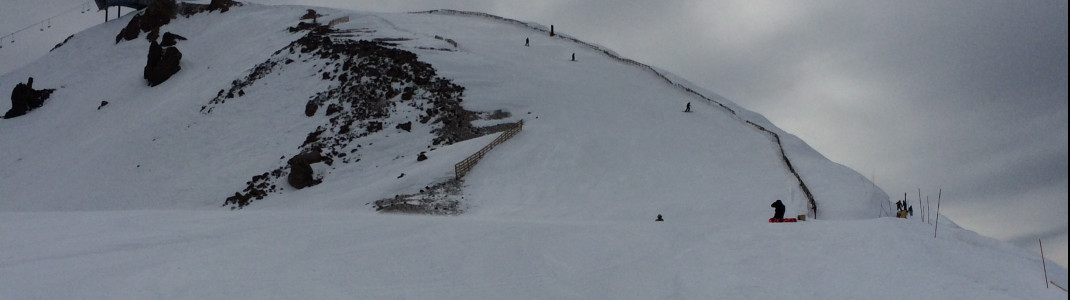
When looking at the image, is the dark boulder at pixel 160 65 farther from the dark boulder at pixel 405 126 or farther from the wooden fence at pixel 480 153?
the wooden fence at pixel 480 153

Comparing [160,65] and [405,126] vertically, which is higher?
[160,65]

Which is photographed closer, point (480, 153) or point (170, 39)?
point (480, 153)

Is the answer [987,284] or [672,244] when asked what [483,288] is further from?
[987,284]

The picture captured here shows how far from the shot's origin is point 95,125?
41500mm

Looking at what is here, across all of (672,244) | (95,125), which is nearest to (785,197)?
(672,244)

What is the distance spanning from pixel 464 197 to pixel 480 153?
4529mm

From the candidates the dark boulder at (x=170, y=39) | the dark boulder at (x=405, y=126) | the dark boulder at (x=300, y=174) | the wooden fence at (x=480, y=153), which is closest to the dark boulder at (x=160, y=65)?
the dark boulder at (x=170, y=39)

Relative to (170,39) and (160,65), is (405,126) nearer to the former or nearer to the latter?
(160,65)

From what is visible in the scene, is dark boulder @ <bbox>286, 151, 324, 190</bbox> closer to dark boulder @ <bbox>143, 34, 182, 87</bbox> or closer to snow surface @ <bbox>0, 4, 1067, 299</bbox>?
snow surface @ <bbox>0, 4, 1067, 299</bbox>

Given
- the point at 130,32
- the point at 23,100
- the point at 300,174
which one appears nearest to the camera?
the point at 300,174

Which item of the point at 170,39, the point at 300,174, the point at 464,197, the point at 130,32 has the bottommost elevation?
the point at 464,197

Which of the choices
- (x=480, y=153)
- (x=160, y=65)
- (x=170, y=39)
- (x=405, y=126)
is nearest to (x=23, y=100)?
(x=160, y=65)

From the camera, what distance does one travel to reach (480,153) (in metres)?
28.5

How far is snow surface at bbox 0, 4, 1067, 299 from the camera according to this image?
388 inches
